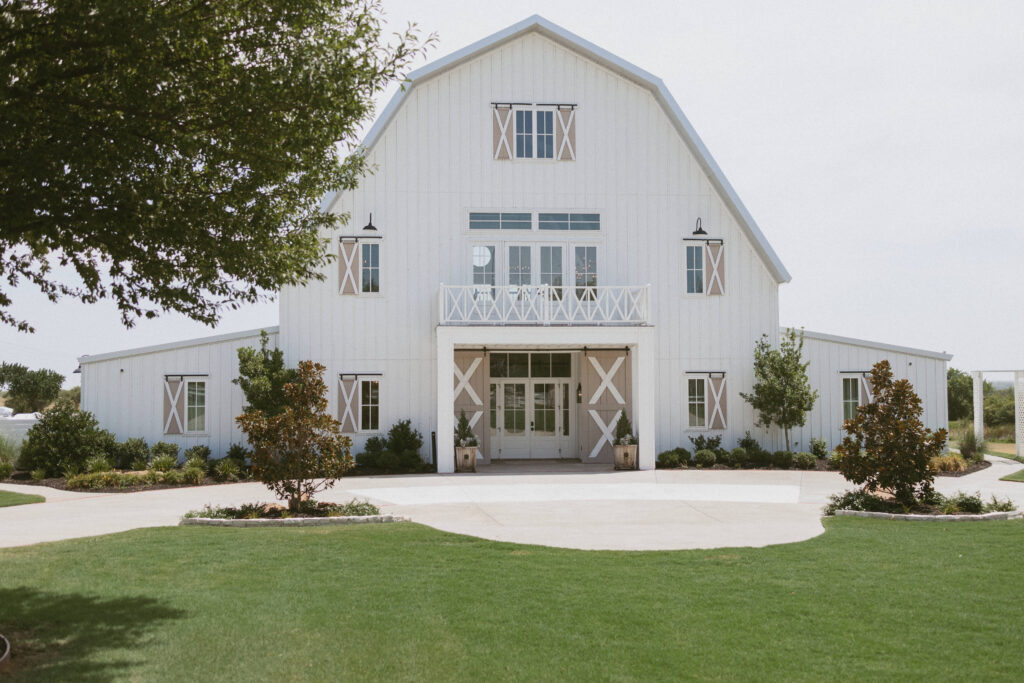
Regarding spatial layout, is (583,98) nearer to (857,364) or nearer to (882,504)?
(857,364)

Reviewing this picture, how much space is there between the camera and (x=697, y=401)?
2161cm

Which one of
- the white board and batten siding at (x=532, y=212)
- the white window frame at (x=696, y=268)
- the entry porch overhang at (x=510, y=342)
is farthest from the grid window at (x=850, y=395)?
the entry porch overhang at (x=510, y=342)

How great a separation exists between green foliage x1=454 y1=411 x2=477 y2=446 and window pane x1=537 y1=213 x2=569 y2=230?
514 cm

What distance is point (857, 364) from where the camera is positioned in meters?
22.0

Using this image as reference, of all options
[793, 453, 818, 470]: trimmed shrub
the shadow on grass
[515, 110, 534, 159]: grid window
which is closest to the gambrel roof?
[515, 110, 534, 159]: grid window

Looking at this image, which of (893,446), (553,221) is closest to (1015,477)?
(893,446)

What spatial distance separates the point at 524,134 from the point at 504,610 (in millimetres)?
16111

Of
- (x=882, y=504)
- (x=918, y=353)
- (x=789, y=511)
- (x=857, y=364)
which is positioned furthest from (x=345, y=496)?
(x=918, y=353)

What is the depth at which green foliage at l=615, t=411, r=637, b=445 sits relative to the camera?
65.9 feet

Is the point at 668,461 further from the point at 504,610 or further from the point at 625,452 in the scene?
the point at 504,610

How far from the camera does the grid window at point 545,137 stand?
21.5 m

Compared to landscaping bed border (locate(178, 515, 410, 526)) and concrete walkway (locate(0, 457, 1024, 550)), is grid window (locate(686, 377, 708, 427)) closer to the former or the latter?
concrete walkway (locate(0, 457, 1024, 550))

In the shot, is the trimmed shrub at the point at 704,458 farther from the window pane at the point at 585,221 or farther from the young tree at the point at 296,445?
the young tree at the point at 296,445

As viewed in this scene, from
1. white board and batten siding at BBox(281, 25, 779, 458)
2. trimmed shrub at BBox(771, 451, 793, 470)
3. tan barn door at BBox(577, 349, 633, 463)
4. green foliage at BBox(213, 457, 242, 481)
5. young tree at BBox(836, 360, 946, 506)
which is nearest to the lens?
young tree at BBox(836, 360, 946, 506)
